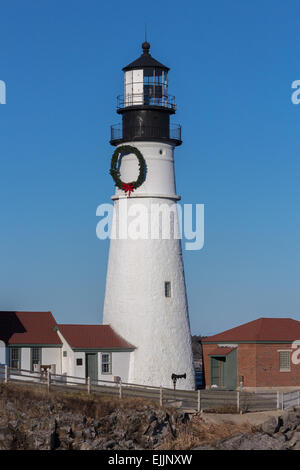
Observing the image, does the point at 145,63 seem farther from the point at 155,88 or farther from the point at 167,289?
the point at 167,289

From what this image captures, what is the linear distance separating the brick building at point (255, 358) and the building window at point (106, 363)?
256 inches

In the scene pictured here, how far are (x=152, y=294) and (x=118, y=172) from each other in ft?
20.8

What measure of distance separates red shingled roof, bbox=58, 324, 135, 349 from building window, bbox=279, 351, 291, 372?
26.1ft

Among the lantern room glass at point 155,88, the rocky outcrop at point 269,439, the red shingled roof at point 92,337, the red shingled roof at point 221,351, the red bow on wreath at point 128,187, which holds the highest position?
the lantern room glass at point 155,88

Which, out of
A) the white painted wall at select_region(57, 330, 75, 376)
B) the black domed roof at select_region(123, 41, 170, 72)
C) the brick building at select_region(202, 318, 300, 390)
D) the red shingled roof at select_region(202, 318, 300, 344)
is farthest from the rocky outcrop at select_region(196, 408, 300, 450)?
the black domed roof at select_region(123, 41, 170, 72)

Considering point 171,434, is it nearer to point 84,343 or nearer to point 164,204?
point 84,343

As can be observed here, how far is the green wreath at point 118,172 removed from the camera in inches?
1863

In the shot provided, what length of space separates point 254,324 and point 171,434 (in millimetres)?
14528

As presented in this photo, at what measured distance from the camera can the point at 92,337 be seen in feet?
154

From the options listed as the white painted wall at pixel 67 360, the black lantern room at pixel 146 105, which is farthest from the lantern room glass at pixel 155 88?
the white painted wall at pixel 67 360

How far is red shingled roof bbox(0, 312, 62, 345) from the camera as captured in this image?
4625cm

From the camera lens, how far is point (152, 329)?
47188mm

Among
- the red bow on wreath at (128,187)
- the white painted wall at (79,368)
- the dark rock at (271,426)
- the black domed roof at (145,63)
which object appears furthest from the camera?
the black domed roof at (145,63)

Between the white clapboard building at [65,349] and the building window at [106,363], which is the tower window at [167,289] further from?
the building window at [106,363]
